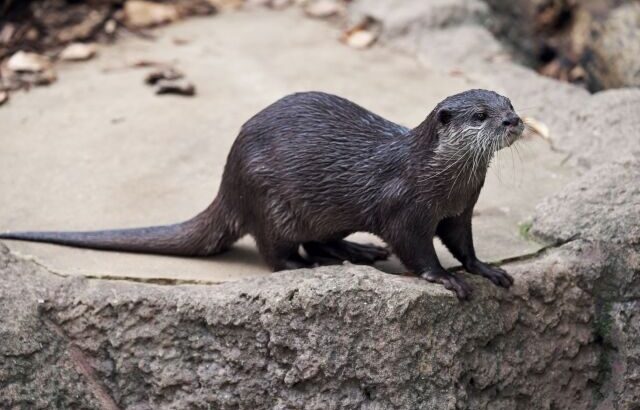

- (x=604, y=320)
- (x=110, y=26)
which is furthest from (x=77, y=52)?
(x=604, y=320)

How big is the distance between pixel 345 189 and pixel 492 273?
1.56ft

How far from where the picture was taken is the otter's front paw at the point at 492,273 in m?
2.97

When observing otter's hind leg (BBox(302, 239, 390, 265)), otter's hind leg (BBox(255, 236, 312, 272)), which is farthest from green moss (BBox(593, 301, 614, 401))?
otter's hind leg (BBox(255, 236, 312, 272))

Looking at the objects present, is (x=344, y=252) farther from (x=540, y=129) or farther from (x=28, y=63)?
(x=28, y=63)

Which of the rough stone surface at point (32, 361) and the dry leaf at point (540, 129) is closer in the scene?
the rough stone surface at point (32, 361)

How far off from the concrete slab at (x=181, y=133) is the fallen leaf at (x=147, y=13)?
88 millimetres

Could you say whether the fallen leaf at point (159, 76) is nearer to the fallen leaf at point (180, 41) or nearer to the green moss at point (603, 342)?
the fallen leaf at point (180, 41)

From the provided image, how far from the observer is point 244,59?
497 cm

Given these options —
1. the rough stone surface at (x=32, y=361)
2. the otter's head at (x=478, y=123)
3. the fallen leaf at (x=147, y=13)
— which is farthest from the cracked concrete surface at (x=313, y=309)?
the fallen leaf at (x=147, y=13)

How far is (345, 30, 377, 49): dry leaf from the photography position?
5.20 meters

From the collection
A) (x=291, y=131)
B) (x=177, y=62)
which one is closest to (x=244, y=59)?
(x=177, y=62)

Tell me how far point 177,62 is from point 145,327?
7.48 ft

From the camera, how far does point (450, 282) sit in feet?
9.44

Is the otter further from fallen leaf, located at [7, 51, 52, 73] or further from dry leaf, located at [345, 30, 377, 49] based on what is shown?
dry leaf, located at [345, 30, 377, 49]
